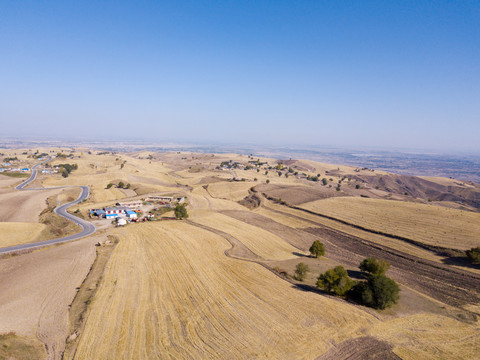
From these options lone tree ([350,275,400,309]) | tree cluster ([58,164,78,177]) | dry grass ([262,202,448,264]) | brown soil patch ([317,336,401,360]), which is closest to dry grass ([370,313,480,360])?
brown soil patch ([317,336,401,360])

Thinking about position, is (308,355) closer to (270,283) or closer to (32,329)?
(270,283)

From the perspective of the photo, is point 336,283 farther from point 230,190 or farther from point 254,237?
point 230,190

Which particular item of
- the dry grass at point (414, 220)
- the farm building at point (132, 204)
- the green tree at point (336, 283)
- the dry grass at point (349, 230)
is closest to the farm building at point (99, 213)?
the farm building at point (132, 204)

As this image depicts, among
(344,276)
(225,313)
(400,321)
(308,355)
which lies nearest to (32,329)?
(225,313)

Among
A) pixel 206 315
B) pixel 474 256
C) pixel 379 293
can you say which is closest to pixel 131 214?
pixel 206 315

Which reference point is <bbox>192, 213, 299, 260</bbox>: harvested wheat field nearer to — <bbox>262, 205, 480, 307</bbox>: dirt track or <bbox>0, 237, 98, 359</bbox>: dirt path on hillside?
<bbox>262, 205, 480, 307</bbox>: dirt track

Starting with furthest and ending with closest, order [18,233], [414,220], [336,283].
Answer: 1. [414,220]
2. [18,233]
3. [336,283]

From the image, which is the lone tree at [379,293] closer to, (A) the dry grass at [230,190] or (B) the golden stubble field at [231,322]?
(B) the golden stubble field at [231,322]

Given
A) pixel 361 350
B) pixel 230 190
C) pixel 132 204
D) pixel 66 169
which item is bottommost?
pixel 132 204
